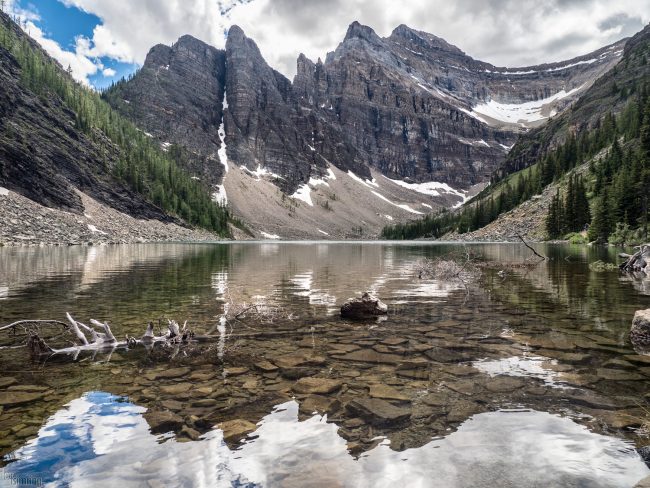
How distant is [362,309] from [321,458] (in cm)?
1027

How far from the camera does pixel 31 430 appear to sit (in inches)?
252

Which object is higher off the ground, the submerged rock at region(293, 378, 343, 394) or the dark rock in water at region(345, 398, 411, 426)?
the dark rock in water at region(345, 398, 411, 426)

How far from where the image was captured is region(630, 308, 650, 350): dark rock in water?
36.6 feet

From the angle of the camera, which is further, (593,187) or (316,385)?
(593,187)

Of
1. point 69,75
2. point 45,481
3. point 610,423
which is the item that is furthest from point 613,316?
point 69,75

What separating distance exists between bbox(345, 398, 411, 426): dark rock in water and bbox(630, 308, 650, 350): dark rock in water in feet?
26.4

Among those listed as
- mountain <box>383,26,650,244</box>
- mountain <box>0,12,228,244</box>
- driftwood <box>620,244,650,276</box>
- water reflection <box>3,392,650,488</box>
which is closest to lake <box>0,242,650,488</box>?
water reflection <box>3,392,650,488</box>

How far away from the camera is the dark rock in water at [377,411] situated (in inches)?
266

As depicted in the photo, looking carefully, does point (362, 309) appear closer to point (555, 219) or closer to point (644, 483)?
point (644, 483)

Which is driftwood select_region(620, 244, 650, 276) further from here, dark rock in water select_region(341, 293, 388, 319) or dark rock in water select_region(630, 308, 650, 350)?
dark rock in water select_region(341, 293, 388, 319)

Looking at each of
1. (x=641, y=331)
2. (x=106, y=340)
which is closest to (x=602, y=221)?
(x=641, y=331)

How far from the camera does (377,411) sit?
7078 mm

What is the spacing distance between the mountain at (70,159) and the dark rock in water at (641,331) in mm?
88146

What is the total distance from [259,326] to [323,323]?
2260 mm
